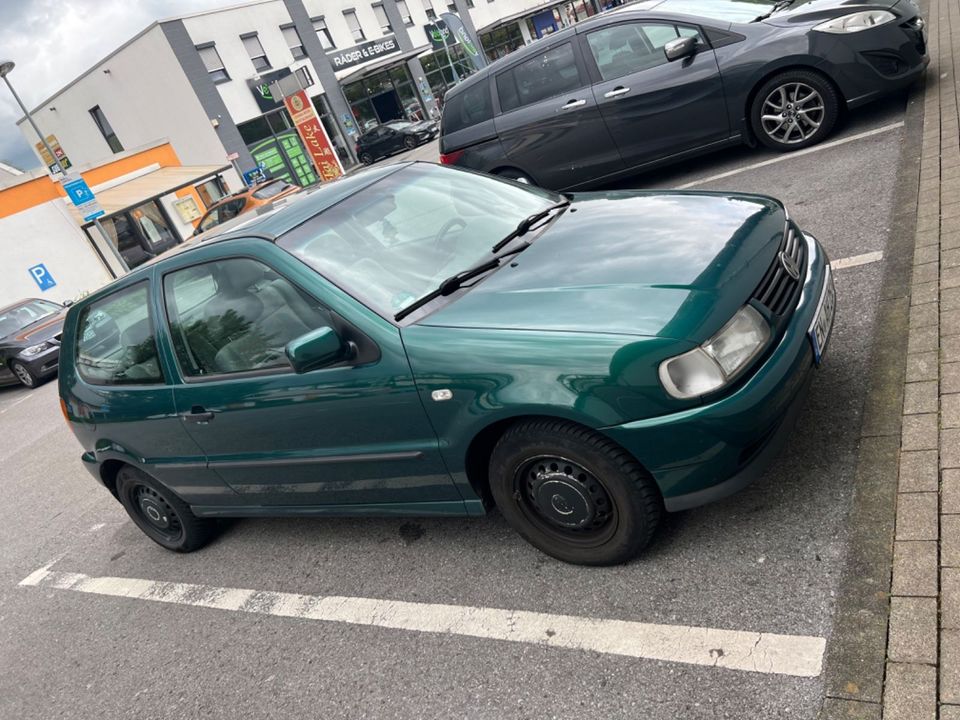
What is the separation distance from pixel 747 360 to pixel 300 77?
113ft

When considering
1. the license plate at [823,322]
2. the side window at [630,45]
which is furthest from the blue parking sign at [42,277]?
the license plate at [823,322]

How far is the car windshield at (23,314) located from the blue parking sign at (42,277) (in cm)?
812

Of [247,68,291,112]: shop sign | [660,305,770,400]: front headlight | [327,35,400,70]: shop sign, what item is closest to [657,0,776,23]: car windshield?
[660,305,770,400]: front headlight

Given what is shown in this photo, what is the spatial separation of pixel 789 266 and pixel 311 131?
33.1 m

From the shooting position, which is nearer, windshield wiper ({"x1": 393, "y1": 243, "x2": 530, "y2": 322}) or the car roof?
windshield wiper ({"x1": 393, "y1": 243, "x2": 530, "y2": 322})

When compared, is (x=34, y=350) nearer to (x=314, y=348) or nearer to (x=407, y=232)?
(x=407, y=232)

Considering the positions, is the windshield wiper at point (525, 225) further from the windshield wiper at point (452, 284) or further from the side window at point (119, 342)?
the side window at point (119, 342)

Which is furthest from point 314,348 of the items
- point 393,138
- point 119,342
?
point 393,138

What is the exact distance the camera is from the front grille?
2.76 metres

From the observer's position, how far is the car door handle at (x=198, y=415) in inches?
140

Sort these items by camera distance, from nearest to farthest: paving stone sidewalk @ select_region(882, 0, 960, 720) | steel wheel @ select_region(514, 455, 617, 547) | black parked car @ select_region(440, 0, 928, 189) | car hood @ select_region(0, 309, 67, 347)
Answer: paving stone sidewalk @ select_region(882, 0, 960, 720) < steel wheel @ select_region(514, 455, 617, 547) < black parked car @ select_region(440, 0, 928, 189) < car hood @ select_region(0, 309, 67, 347)

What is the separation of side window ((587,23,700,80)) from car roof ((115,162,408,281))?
4.05 m

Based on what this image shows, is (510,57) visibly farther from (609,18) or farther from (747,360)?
(747,360)

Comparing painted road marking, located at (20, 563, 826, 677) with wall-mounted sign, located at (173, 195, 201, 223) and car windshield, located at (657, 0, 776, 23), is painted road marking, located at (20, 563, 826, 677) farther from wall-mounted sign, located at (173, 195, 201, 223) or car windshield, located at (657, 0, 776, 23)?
wall-mounted sign, located at (173, 195, 201, 223)
